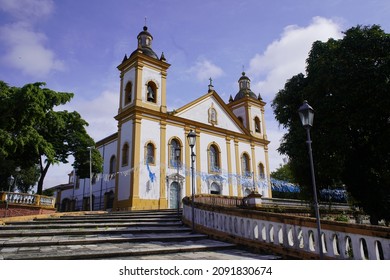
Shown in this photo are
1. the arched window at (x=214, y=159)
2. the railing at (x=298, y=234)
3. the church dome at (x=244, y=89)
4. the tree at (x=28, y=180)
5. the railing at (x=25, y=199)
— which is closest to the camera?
the railing at (x=298, y=234)

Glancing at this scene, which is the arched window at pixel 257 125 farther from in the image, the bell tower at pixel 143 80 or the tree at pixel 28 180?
the tree at pixel 28 180

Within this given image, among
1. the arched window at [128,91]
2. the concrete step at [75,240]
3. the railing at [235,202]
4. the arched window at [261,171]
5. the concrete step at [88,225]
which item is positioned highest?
the arched window at [128,91]

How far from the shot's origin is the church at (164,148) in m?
21.4

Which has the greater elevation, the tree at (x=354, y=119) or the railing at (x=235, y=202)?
the tree at (x=354, y=119)

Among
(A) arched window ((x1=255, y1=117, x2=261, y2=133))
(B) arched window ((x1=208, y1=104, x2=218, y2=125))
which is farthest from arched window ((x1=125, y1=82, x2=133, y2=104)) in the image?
(A) arched window ((x1=255, y1=117, x2=261, y2=133))

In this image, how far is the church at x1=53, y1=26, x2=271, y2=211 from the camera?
21375 mm

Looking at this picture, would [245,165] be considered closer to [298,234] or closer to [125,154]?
[125,154]

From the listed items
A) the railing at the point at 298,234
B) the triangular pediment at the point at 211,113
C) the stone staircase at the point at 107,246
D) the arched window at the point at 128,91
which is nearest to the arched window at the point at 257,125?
the triangular pediment at the point at 211,113

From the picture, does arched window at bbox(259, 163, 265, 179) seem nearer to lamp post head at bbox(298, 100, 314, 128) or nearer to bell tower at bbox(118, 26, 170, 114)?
bell tower at bbox(118, 26, 170, 114)

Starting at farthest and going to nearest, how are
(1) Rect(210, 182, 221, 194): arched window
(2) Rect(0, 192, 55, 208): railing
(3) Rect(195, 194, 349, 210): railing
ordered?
(1) Rect(210, 182, 221, 194): arched window, (2) Rect(0, 192, 55, 208): railing, (3) Rect(195, 194, 349, 210): railing

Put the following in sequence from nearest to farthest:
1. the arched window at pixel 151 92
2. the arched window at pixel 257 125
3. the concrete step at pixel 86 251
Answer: the concrete step at pixel 86 251 → the arched window at pixel 151 92 → the arched window at pixel 257 125

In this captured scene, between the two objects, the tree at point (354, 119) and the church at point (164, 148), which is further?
the church at point (164, 148)

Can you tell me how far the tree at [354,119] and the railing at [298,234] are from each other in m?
6.69
